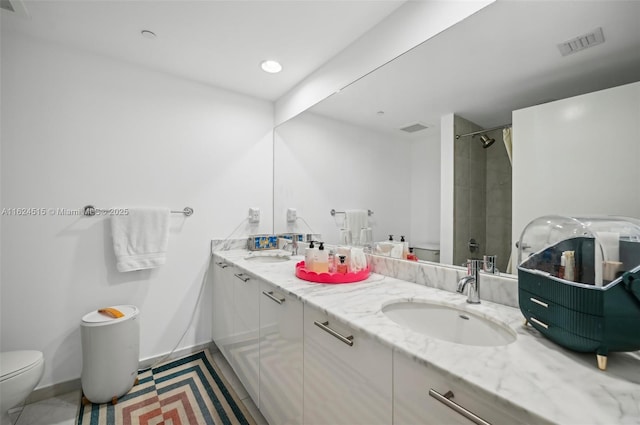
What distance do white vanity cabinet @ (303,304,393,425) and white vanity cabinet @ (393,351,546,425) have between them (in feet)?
0.12

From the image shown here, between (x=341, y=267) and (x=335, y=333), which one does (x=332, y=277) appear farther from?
(x=335, y=333)

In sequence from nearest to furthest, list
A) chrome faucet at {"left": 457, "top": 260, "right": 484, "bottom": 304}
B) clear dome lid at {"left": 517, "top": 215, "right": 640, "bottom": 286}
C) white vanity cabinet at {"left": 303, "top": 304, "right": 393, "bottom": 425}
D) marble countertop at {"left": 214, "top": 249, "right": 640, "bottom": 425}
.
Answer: marble countertop at {"left": 214, "top": 249, "right": 640, "bottom": 425}
clear dome lid at {"left": 517, "top": 215, "right": 640, "bottom": 286}
white vanity cabinet at {"left": 303, "top": 304, "right": 393, "bottom": 425}
chrome faucet at {"left": 457, "top": 260, "right": 484, "bottom": 304}

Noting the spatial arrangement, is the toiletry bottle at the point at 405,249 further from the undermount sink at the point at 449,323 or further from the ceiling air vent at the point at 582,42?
the ceiling air vent at the point at 582,42

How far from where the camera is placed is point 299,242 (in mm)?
2330

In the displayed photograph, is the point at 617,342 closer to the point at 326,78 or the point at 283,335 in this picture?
the point at 283,335

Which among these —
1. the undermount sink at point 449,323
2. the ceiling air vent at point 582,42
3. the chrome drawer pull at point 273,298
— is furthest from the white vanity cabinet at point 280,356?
the ceiling air vent at point 582,42

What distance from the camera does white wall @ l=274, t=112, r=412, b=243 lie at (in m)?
1.58

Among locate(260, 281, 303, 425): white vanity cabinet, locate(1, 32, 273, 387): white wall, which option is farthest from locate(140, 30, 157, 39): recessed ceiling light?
locate(260, 281, 303, 425): white vanity cabinet

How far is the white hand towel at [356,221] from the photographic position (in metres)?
1.78

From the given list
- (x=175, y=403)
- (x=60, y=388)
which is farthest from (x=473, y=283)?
(x=60, y=388)

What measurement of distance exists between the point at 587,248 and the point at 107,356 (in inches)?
89.6

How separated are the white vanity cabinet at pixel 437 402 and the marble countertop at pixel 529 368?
23 millimetres

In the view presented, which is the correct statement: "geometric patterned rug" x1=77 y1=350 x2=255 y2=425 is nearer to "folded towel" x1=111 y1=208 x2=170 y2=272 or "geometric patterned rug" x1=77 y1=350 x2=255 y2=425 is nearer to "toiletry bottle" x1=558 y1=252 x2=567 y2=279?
"folded towel" x1=111 y1=208 x2=170 y2=272

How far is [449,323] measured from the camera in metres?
1.02
